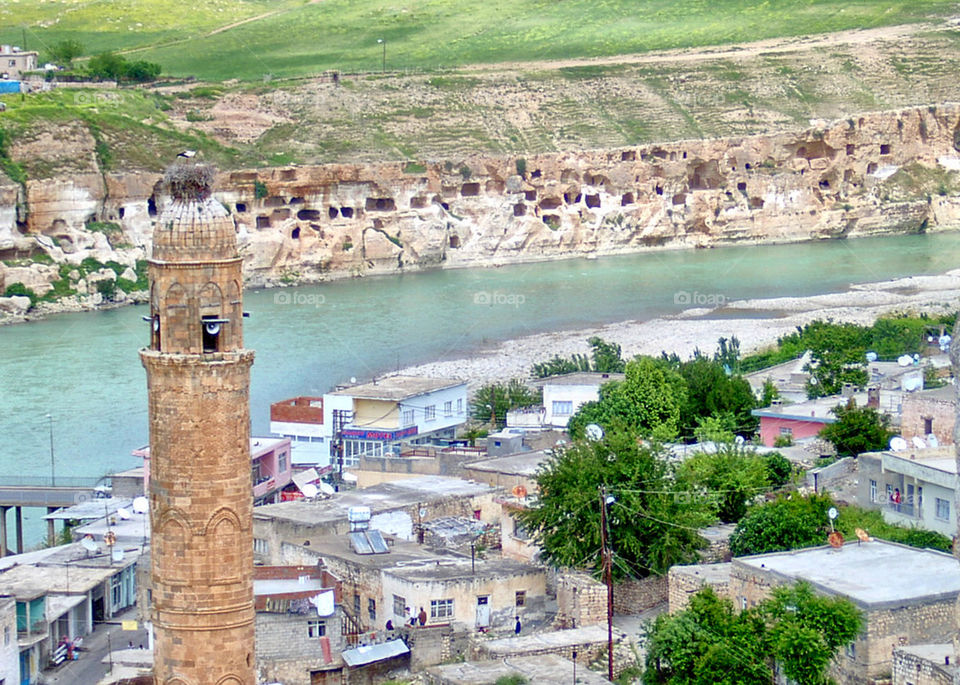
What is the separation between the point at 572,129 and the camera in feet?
294

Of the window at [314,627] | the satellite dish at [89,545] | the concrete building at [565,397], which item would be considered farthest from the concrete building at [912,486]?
the concrete building at [565,397]

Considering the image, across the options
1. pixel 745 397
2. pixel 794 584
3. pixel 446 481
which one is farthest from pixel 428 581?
pixel 745 397

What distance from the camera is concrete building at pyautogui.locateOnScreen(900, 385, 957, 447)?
1144 inches

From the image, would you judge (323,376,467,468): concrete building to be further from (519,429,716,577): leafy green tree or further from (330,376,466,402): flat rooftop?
(519,429,716,577): leafy green tree

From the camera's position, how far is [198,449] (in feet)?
56.2

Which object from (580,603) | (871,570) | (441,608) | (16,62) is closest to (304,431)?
(441,608)

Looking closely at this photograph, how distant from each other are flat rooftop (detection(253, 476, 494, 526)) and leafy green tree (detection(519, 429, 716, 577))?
248cm

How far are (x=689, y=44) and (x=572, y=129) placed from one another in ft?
65.4

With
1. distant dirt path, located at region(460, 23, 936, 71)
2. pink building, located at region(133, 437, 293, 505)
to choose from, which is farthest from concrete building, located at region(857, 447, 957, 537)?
distant dirt path, located at region(460, 23, 936, 71)

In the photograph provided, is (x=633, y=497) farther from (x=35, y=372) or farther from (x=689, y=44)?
(x=689, y=44)

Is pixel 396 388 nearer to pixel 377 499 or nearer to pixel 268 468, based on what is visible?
pixel 268 468

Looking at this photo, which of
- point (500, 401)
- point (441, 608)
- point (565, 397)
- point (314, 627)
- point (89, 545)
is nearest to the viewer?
point (314, 627)

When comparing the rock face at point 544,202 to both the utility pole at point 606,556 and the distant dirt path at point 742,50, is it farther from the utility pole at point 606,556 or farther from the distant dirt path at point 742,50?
the utility pole at point 606,556

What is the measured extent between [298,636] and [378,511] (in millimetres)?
4644
